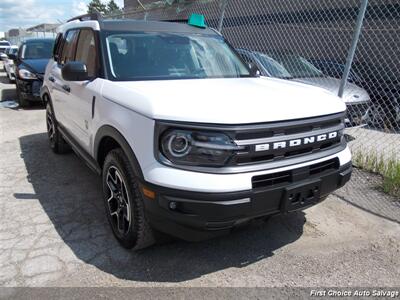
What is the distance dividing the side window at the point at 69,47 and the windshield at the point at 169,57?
111 centimetres

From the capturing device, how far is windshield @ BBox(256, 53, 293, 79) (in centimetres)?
666

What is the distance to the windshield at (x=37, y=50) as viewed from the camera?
422 inches

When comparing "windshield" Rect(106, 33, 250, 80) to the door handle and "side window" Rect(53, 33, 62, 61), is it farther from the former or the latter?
"side window" Rect(53, 33, 62, 61)

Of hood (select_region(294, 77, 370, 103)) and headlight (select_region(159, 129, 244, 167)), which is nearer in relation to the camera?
headlight (select_region(159, 129, 244, 167))

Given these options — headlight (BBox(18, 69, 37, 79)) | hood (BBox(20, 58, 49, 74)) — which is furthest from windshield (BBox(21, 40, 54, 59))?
headlight (BBox(18, 69, 37, 79))

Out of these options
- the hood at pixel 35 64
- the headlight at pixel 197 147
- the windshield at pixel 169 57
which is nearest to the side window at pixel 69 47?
the windshield at pixel 169 57

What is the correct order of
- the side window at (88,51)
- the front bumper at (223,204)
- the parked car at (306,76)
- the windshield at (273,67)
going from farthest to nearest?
the windshield at (273,67), the parked car at (306,76), the side window at (88,51), the front bumper at (223,204)

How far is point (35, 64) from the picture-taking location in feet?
32.2

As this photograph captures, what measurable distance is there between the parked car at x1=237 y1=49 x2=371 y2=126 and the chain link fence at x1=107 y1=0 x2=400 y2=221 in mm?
18

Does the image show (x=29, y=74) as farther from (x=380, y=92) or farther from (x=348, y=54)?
(x=380, y=92)

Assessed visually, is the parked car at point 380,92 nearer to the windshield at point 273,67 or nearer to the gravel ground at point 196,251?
the windshield at point 273,67

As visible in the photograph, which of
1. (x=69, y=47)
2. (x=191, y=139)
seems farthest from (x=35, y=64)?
(x=191, y=139)

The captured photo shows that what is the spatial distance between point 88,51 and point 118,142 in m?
1.43

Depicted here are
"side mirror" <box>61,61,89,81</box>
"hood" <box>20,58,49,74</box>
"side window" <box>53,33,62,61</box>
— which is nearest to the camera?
"side mirror" <box>61,61,89,81</box>
